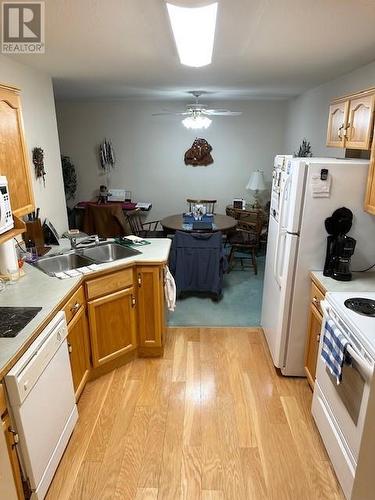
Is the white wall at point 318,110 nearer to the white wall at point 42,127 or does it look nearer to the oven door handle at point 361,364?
the oven door handle at point 361,364

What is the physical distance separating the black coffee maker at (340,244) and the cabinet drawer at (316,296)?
13 centimetres

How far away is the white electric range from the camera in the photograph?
58.9 inches

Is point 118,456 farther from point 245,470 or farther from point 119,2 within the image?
point 119,2

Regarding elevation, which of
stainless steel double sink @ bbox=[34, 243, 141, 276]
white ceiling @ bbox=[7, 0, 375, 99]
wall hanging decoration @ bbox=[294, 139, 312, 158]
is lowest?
stainless steel double sink @ bbox=[34, 243, 141, 276]

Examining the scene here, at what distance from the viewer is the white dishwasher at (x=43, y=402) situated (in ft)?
4.87

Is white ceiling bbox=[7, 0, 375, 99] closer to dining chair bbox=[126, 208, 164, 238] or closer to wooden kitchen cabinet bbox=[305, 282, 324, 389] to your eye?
wooden kitchen cabinet bbox=[305, 282, 324, 389]

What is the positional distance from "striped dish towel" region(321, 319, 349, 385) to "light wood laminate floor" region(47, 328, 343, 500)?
633 mm

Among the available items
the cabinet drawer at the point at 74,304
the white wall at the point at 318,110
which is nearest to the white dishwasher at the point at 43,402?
the cabinet drawer at the point at 74,304

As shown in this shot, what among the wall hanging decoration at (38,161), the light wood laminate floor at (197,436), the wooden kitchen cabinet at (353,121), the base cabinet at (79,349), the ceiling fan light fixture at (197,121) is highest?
the ceiling fan light fixture at (197,121)

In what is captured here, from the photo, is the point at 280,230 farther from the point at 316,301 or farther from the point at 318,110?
the point at 318,110

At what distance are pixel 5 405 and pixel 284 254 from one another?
1.93 m

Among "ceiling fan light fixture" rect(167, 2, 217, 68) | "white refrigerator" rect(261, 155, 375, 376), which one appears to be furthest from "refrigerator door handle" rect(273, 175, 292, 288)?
"ceiling fan light fixture" rect(167, 2, 217, 68)

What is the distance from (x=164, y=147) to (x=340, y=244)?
4.58m

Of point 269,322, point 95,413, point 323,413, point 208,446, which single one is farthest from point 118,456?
point 269,322
